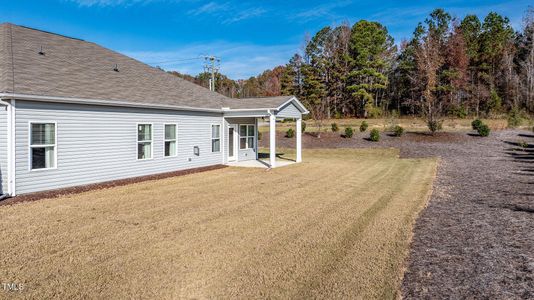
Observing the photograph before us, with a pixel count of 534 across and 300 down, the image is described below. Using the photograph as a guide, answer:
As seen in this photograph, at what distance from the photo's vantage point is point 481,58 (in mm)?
43562

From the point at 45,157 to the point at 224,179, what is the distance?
5.31 meters

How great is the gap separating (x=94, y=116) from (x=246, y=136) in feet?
28.5

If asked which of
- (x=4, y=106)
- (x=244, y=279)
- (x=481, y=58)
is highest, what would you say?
(x=481, y=58)

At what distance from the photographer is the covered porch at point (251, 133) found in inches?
604

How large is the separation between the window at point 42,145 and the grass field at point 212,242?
133 cm

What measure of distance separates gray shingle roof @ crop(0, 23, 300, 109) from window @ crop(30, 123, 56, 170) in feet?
2.91

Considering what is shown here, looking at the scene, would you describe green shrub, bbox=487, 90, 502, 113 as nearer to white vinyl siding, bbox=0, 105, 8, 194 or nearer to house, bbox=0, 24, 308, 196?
house, bbox=0, 24, 308, 196

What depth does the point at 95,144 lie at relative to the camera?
34.7ft

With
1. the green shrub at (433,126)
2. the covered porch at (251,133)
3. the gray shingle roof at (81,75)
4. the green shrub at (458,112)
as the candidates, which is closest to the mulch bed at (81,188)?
the gray shingle roof at (81,75)

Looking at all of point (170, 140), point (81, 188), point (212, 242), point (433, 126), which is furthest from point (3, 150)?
point (433, 126)

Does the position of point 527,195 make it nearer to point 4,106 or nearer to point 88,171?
point 88,171

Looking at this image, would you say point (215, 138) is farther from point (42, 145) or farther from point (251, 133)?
point (42, 145)

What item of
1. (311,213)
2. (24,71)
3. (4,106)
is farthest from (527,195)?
(24,71)

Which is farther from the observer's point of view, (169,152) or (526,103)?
(526,103)
